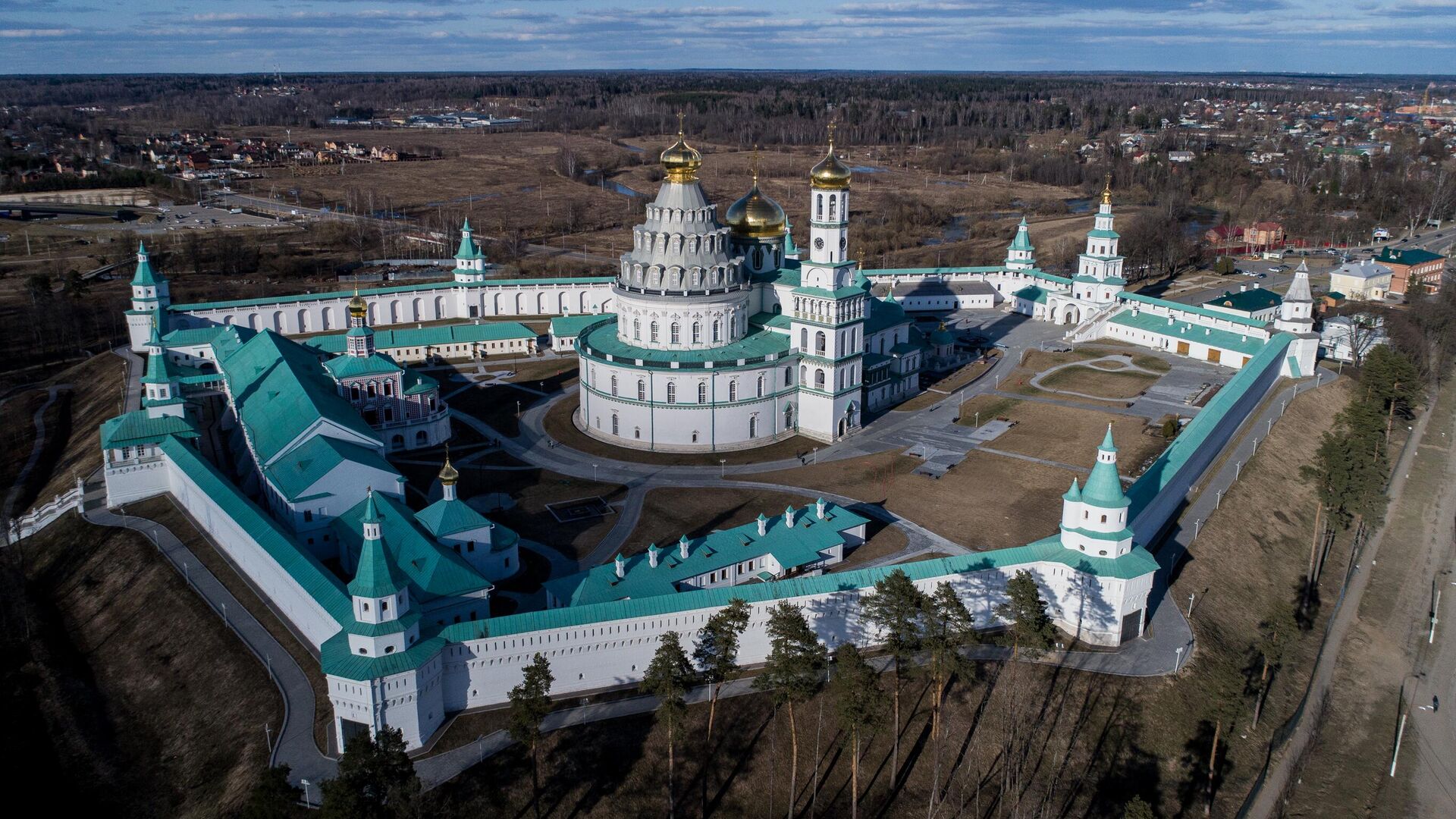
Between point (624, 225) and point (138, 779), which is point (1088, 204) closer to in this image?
point (624, 225)

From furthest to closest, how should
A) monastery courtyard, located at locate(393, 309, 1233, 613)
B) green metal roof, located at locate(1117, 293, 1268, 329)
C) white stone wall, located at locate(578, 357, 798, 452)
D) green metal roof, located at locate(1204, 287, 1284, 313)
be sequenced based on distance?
green metal roof, located at locate(1204, 287, 1284, 313) → green metal roof, located at locate(1117, 293, 1268, 329) → white stone wall, located at locate(578, 357, 798, 452) → monastery courtyard, located at locate(393, 309, 1233, 613)

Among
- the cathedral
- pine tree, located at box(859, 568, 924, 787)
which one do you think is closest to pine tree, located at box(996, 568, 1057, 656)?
pine tree, located at box(859, 568, 924, 787)

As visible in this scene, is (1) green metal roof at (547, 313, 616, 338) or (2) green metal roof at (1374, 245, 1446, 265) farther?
(2) green metal roof at (1374, 245, 1446, 265)

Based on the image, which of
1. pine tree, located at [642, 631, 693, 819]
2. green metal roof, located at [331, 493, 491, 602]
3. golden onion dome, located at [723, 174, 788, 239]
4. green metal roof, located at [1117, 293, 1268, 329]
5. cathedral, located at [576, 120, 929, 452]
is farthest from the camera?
green metal roof, located at [1117, 293, 1268, 329]

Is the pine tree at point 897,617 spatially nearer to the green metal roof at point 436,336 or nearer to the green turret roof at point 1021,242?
the green metal roof at point 436,336

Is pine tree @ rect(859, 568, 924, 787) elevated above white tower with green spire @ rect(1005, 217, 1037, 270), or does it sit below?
below

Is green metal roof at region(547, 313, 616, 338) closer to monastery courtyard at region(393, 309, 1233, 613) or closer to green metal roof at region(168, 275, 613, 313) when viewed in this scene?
monastery courtyard at region(393, 309, 1233, 613)

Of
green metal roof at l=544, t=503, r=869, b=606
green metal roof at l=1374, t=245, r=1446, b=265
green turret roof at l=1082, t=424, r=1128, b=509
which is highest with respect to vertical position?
green metal roof at l=1374, t=245, r=1446, b=265

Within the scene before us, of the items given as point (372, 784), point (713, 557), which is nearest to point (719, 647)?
point (713, 557)

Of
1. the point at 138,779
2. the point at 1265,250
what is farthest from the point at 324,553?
the point at 1265,250
